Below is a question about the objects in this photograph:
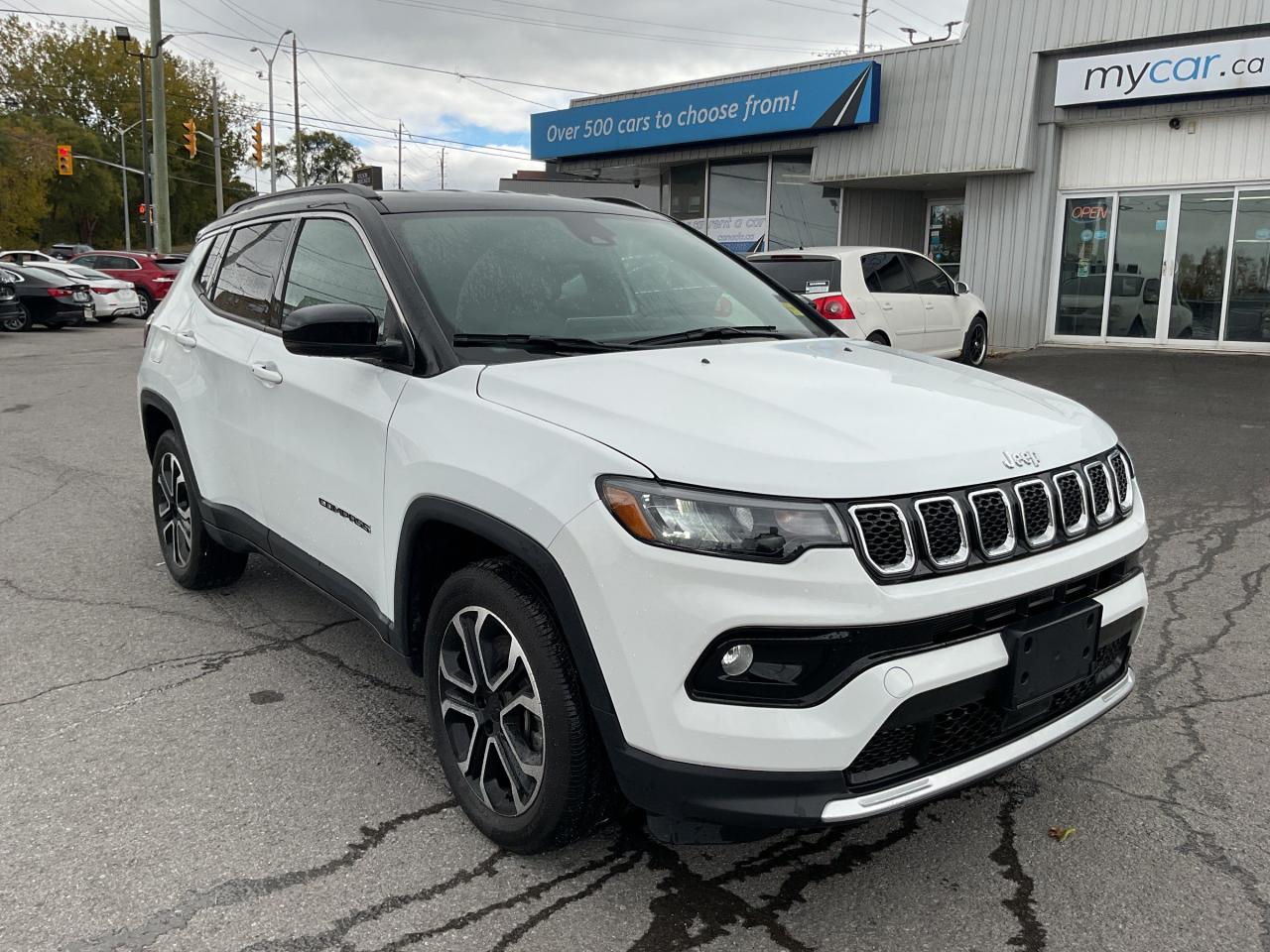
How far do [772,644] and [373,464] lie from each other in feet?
4.77

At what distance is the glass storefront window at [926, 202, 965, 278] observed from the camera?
1930 cm

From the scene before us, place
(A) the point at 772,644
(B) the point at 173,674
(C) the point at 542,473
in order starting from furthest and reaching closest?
1. (B) the point at 173,674
2. (C) the point at 542,473
3. (A) the point at 772,644

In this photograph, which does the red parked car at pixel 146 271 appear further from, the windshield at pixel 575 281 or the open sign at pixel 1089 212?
the windshield at pixel 575 281

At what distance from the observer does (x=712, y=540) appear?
2.24 m

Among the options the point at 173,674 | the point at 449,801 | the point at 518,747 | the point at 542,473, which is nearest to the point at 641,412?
the point at 542,473

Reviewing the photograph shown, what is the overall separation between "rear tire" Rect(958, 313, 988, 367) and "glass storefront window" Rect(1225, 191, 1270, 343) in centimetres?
405

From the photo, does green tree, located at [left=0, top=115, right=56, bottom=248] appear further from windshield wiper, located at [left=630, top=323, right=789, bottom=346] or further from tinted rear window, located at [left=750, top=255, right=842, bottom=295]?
windshield wiper, located at [left=630, top=323, right=789, bottom=346]

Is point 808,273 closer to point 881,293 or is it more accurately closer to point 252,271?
point 881,293

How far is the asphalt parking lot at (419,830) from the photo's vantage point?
8.25 ft

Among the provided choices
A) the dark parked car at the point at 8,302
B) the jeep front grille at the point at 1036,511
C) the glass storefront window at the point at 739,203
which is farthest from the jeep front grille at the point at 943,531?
the dark parked car at the point at 8,302

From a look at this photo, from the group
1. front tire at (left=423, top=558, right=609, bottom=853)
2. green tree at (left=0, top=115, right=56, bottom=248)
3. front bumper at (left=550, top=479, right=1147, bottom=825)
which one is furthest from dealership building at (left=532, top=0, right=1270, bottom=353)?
green tree at (left=0, top=115, right=56, bottom=248)

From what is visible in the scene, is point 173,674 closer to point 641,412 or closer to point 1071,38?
point 641,412

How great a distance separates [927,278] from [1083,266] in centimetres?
506

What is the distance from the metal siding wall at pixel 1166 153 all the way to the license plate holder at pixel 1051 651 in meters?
15.1
